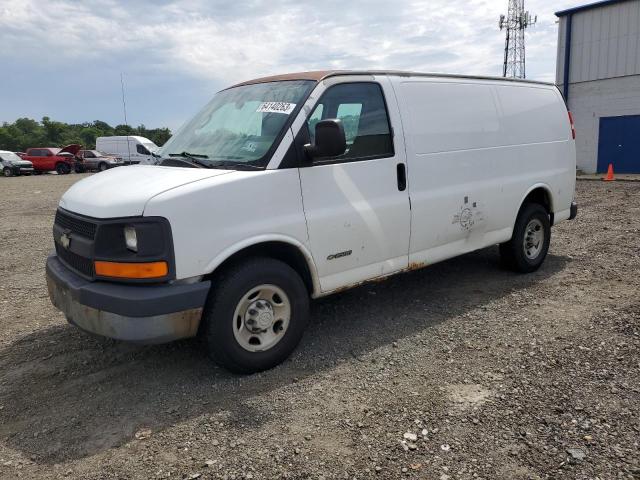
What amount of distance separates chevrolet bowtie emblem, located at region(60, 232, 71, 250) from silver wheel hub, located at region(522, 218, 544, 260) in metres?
4.83

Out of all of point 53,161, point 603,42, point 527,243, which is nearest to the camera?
point 527,243

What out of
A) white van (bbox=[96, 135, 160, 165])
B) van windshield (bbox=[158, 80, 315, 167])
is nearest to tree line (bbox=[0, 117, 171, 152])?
white van (bbox=[96, 135, 160, 165])

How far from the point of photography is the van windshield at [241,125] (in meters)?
3.86

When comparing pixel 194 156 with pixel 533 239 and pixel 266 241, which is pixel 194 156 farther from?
pixel 533 239

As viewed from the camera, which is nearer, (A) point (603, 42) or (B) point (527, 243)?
(B) point (527, 243)

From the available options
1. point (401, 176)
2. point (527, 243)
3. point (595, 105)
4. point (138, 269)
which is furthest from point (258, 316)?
point (595, 105)

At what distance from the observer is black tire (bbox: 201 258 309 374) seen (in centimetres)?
348

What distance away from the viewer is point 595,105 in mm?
20078

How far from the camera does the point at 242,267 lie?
357cm

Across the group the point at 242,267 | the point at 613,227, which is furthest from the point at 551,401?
the point at 613,227

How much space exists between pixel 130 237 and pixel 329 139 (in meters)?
1.51

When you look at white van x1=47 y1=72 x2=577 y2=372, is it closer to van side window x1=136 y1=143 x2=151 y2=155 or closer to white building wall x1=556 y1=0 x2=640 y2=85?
white building wall x1=556 y1=0 x2=640 y2=85

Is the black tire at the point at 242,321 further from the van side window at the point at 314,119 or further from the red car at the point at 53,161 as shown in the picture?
the red car at the point at 53,161

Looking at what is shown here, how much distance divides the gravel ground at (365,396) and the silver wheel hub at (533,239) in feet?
2.69
